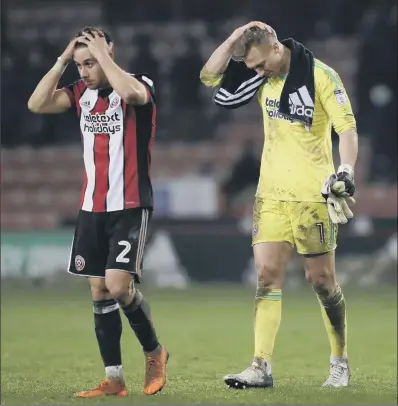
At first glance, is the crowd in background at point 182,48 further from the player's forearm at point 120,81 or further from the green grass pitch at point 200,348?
the player's forearm at point 120,81

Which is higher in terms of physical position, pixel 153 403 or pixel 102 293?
pixel 102 293

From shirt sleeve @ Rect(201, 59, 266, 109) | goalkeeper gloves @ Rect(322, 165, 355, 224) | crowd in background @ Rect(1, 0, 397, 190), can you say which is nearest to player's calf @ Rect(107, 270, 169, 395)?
goalkeeper gloves @ Rect(322, 165, 355, 224)

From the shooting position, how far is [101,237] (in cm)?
646

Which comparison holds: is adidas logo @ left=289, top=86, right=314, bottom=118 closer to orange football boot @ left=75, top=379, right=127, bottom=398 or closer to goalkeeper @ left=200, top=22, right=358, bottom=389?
goalkeeper @ left=200, top=22, right=358, bottom=389

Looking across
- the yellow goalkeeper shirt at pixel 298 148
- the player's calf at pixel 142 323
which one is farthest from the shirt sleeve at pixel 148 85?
the player's calf at pixel 142 323

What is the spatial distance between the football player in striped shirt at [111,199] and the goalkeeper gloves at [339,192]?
103 centimetres

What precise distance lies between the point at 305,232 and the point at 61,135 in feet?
49.0

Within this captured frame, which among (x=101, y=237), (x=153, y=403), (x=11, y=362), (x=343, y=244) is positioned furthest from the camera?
(x=343, y=244)

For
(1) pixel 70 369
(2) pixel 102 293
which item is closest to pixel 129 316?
(2) pixel 102 293

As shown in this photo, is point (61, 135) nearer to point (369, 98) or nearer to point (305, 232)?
point (369, 98)

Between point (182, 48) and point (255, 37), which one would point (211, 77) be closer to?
point (255, 37)

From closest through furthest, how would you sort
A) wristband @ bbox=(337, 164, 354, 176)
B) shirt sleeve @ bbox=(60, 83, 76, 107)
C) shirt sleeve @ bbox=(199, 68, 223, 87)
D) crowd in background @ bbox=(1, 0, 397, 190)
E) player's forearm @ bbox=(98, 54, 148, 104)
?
1. player's forearm @ bbox=(98, 54, 148, 104)
2. wristband @ bbox=(337, 164, 354, 176)
3. shirt sleeve @ bbox=(60, 83, 76, 107)
4. shirt sleeve @ bbox=(199, 68, 223, 87)
5. crowd in background @ bbox=(1, 0, 397, 190)

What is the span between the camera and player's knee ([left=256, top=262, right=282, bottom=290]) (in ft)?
22.2

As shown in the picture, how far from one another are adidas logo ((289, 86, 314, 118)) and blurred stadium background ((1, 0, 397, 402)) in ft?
33.1
